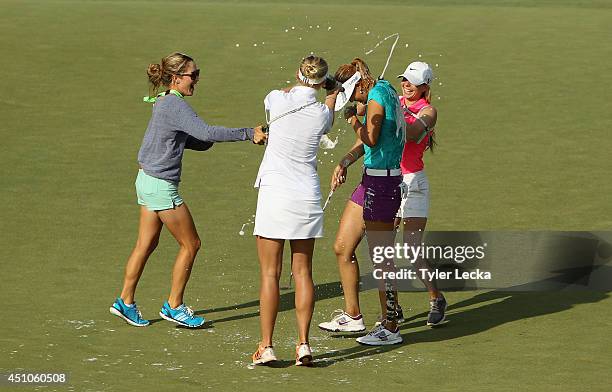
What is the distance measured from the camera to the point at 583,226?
13234mm

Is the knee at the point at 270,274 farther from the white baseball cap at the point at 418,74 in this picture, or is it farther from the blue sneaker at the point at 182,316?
the white baseball cap at the point at 418,74

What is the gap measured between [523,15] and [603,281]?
1231cm

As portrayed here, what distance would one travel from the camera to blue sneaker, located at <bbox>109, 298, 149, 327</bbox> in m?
10.0

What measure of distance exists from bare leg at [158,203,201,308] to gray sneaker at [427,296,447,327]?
5.75 ft

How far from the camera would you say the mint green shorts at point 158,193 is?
391 inches

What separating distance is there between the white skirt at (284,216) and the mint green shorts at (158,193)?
4.06 ft

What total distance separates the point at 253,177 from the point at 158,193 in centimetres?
545

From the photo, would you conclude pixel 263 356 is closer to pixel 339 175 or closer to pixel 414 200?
pixel 339 175

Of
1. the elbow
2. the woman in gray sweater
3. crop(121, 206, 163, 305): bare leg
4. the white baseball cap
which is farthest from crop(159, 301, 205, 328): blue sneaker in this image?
the white baseball cap

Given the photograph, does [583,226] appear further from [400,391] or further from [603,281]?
[400,391]

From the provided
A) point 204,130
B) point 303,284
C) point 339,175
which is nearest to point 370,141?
point 339,175

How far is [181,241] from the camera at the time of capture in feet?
33.1

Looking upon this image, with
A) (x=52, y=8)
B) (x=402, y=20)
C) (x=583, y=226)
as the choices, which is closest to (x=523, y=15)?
(x=402, y=20)

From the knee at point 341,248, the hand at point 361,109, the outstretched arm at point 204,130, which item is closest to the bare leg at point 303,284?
the outstretched arm at point 204,130
